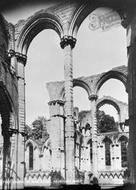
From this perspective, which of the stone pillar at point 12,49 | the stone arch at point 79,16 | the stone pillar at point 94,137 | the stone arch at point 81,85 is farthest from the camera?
the stone arch at point 81,85

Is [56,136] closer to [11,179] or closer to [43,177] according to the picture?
[43,177]

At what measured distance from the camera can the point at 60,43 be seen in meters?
12.1

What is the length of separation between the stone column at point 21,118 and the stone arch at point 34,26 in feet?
1.80

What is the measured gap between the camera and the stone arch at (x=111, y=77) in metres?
19.5

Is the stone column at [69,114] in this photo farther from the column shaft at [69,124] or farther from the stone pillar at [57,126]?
the stone pillar at [57,126]

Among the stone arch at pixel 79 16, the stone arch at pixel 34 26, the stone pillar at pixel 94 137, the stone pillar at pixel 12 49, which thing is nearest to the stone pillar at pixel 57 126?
the stone pillar at pixel 94 137

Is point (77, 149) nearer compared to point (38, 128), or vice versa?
point (77, 149)

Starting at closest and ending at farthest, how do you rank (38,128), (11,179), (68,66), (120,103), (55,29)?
(11,179) → (68,66) → (55,29) → (120,103) → (38,128)

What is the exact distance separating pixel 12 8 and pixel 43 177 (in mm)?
15504

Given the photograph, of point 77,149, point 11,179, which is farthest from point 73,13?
point 77,149

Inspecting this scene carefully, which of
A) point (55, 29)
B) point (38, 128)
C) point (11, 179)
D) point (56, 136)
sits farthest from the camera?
point (38, 128)

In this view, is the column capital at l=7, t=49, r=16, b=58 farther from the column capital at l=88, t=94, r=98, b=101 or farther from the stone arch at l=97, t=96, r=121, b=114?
the stone arch at l=97, t=96, r=121, b=114

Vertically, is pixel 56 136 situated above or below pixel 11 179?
above

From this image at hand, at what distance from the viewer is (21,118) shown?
12195mm
